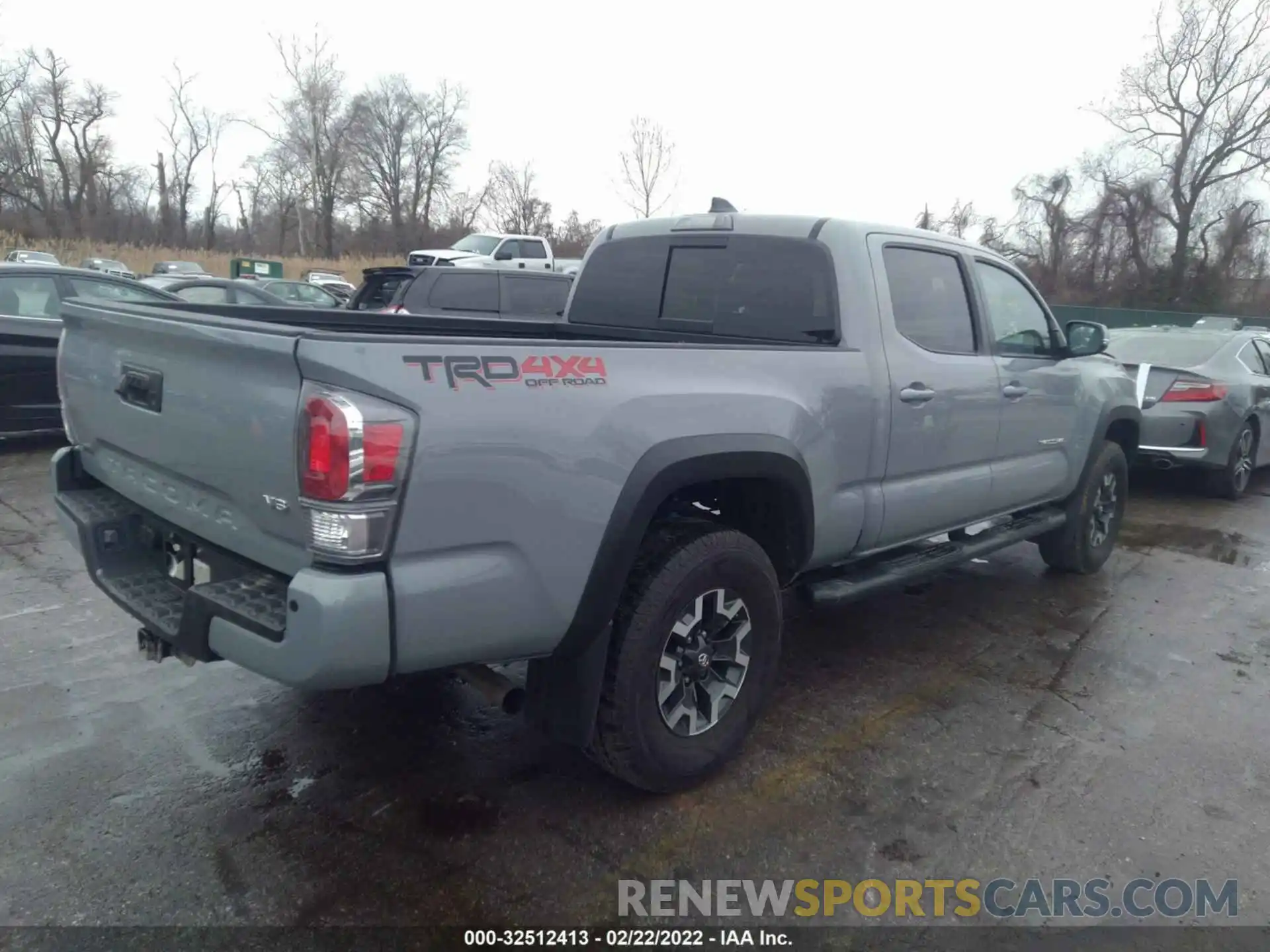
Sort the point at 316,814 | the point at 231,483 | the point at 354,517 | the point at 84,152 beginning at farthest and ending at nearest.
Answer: the point at 84,152, the point at 316,814, the point at 231,483, the point at 354,517

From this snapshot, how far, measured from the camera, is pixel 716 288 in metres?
4.12

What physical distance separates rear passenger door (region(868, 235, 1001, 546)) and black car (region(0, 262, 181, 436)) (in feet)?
21.4

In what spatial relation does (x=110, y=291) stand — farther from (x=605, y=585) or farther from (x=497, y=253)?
(x=497, y=253)

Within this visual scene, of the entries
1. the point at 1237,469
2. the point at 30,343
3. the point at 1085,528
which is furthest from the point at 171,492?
the point at 1237,469

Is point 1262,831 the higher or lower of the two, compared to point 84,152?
lower

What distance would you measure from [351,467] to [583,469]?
666 millimetres

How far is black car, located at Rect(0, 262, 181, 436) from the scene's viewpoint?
7.85 metres

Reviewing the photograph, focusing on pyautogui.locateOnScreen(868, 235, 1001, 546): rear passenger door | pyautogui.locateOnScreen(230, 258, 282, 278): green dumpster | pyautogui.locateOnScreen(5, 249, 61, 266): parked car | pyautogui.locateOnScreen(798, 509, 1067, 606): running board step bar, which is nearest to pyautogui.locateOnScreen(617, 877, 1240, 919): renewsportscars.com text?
pyautogui.locateOnScreen(798, 509, 1067, 606): running board step bar

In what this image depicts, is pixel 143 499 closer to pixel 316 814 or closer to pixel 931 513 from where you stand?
pixel 316 814

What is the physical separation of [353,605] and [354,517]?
0.22m

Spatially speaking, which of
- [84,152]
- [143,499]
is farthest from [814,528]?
[84,152]

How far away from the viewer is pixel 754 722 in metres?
3.42

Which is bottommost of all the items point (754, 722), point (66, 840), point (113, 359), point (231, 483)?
point (66, 840)

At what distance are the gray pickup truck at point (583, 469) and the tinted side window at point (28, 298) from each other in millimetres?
5741
